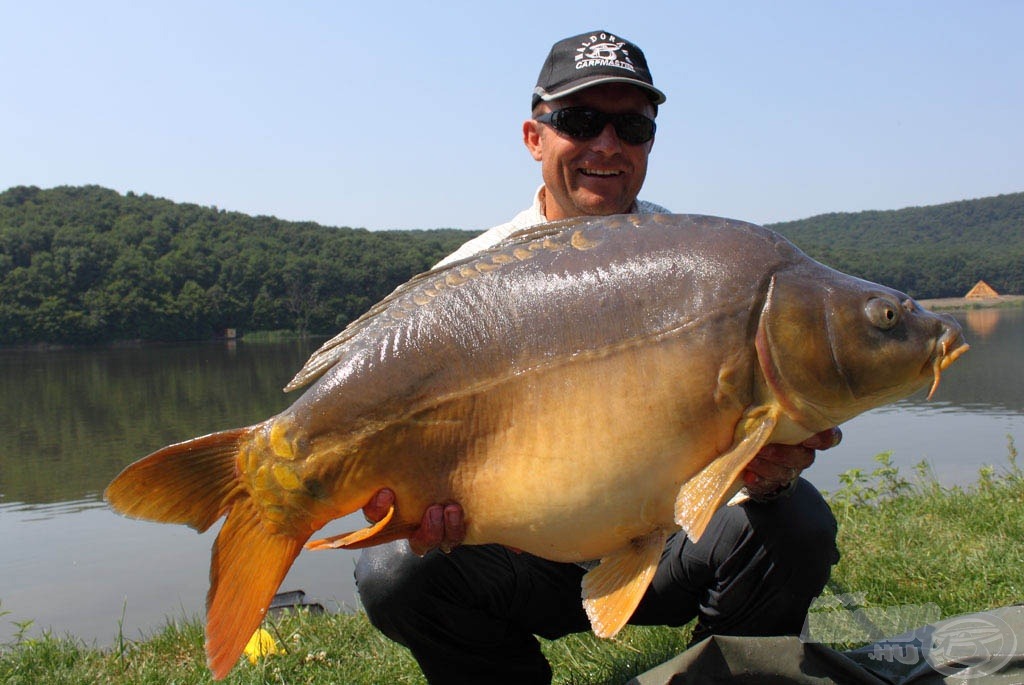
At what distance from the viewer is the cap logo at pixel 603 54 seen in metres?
2.90

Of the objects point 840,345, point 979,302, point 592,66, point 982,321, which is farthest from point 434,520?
point 979,302

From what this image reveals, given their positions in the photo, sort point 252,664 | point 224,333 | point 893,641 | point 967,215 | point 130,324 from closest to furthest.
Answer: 1. point 893,641
2. point 252,664
3. point 130,324
4. point 224,333
5. point 967,215

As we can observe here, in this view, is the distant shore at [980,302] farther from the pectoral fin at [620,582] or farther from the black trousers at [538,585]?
the pectoral fin at [620,582]

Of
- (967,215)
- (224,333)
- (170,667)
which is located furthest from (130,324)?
(967,215)

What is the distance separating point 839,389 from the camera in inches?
70.1

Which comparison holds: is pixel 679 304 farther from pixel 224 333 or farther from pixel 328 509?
pixel 224 333

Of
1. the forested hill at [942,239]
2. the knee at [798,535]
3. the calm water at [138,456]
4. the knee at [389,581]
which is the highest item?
the forested hill at [942,239]

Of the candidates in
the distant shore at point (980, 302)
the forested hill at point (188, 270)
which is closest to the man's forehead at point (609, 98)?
the forested hill at point (188, 270)

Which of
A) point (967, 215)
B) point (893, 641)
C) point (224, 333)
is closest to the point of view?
point (893, 641)

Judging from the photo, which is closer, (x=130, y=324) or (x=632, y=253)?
(x=632, y=253)

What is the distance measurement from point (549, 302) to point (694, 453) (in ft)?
1.43

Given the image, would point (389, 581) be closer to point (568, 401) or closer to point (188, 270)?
point (568, 401)

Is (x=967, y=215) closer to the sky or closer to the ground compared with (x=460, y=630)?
closer to the sky

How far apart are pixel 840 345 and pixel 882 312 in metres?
0.11
